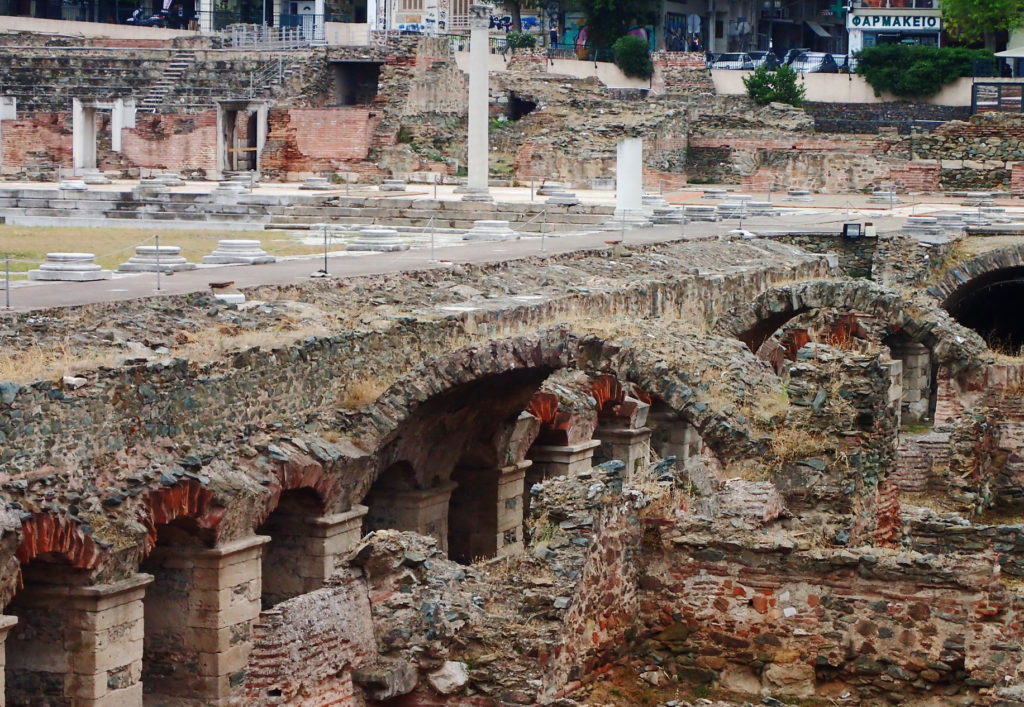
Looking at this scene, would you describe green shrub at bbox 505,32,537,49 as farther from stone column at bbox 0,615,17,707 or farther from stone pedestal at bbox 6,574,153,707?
stone column at bbox 0,615,17,707

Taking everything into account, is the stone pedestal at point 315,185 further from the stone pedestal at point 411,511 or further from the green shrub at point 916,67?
the stone pedestal at point 411,511

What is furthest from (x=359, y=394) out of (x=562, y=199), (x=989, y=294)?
(x=989, y=294)

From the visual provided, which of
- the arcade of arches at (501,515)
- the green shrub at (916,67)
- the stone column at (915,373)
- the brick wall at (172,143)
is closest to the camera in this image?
the arcade of arches at (501,515)

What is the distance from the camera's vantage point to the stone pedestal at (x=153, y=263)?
71.6 ft

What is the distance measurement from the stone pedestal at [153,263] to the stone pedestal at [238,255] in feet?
3.17

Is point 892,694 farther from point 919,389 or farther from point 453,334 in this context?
point 919,389

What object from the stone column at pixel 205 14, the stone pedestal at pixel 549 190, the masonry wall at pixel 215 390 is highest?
the stone column at pixel 205 14

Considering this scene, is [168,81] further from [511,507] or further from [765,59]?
[511,507]

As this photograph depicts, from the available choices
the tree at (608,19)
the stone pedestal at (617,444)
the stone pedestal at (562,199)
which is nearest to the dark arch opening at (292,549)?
the stone pedestal at (617,444)

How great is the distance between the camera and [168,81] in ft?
163

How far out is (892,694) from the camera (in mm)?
11664

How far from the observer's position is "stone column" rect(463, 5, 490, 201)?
124 ft

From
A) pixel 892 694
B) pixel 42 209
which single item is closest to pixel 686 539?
pixel 892 694

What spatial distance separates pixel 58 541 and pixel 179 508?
1.40 meters
